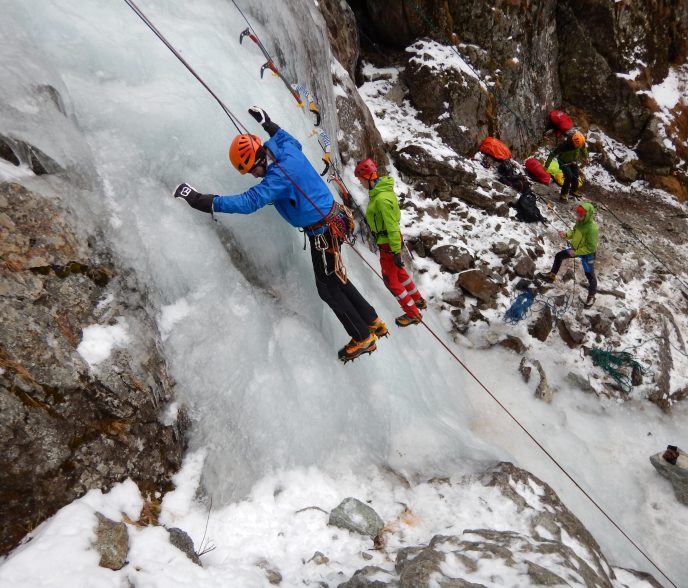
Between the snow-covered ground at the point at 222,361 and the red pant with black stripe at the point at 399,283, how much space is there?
67 cm

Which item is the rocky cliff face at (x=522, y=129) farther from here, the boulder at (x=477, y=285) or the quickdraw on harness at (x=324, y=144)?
the quickdraw on harness at (x=324, y=144)

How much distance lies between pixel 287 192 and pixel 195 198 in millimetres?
705

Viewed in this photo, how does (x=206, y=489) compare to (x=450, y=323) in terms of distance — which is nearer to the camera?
(x=206, y=489)

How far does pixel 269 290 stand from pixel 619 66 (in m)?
12.2

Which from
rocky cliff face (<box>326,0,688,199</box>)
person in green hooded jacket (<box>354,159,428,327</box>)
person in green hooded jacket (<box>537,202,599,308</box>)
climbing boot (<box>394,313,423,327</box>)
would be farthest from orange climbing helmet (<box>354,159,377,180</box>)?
rocky cliff face (<box>326,0,688,199</box>)

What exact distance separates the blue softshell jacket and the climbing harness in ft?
16.3

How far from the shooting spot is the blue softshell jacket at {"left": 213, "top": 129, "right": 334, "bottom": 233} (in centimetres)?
307

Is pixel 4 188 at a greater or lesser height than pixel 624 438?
greater

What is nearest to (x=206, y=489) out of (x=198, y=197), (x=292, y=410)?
(x=292, y=410)

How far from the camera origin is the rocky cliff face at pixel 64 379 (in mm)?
2057

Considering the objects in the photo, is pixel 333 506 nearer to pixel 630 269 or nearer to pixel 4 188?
pixel 4 188

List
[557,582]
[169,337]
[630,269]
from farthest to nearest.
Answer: [630,269], [169,337], [557,582]

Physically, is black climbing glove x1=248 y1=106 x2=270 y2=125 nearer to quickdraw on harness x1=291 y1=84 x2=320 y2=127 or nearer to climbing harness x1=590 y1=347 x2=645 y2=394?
quickdraw on harness x1=291 y1=84 x2=320 y2=127

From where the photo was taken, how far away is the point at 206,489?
2711mm
